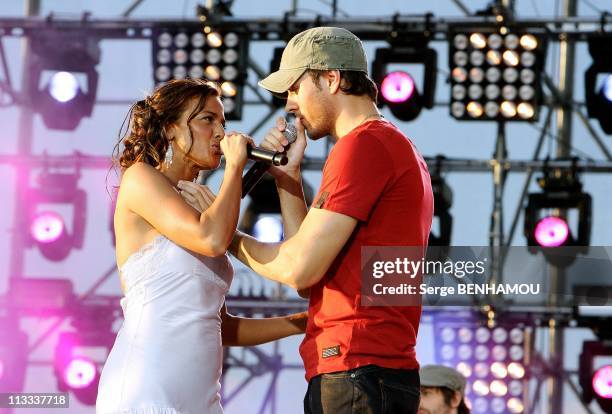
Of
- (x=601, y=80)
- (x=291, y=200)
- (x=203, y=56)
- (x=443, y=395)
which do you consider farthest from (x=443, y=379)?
(x=203, y=56)

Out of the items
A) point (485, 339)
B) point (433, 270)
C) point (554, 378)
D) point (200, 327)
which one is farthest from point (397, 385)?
point (554, 378)

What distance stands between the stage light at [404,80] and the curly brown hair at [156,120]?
4107mm

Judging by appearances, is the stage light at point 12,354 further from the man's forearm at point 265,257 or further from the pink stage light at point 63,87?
the man's forearm at point 265,257

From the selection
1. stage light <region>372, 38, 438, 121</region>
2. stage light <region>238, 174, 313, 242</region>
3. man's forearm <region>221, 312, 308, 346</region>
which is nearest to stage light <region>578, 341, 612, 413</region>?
stage light <region>372, 38, 438, 121</region>

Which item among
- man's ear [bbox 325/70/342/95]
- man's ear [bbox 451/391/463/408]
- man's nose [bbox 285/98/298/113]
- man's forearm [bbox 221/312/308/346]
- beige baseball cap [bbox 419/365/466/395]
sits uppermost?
man's ear [bbox 325/70/342/95]

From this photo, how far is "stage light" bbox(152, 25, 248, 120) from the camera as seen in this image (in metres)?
7.31

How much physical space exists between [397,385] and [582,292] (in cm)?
466

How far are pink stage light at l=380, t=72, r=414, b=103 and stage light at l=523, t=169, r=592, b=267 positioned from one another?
0.94 meters

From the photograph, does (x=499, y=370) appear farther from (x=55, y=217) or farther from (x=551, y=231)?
(x=55, y=217)

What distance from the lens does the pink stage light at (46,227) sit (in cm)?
783

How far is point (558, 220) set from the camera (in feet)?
23.5

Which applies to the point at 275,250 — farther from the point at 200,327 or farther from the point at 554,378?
the point at 554,378

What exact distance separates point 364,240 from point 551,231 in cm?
463

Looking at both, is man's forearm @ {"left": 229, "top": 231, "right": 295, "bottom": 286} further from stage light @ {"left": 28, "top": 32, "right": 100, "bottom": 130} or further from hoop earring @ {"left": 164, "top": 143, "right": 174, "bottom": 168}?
stage light @ {"left": 28, "top": 32, "right": 100, "bottom": 130}
